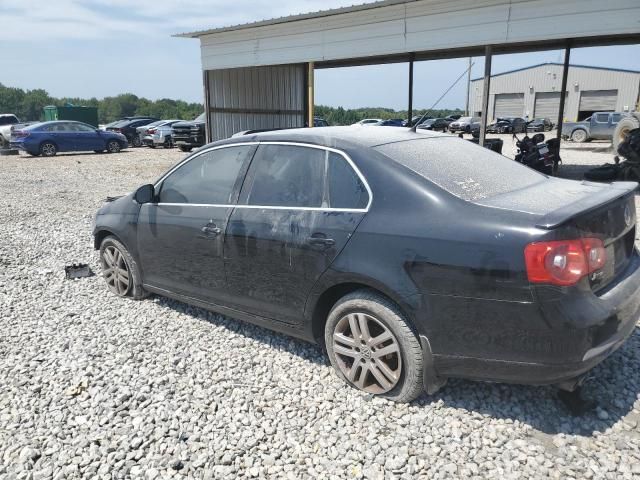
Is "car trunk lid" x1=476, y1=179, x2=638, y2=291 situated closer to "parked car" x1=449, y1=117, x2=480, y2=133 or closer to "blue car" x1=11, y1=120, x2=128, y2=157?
"blue car" x1=11, y1=120, x2=128, y2=157

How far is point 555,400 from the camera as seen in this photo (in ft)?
9.85

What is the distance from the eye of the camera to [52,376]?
345 centimetres

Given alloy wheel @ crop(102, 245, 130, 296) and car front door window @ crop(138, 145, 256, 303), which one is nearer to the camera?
car front door window @ crop(138, 145, 256, 303)

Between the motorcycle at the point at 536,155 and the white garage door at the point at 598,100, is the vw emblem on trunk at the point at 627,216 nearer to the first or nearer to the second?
the motorcycle at the point at 536,155

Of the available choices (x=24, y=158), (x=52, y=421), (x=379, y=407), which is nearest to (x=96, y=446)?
(x=52, y=421)

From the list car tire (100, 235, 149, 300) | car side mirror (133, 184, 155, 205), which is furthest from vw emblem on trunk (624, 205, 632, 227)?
car tire (100, 235, 149, 300)

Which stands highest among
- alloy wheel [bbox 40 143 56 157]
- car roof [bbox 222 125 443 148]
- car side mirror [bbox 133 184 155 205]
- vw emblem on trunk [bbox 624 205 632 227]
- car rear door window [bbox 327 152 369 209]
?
car roof [bbox 222 125 443 148]

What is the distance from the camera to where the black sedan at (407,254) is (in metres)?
2.45

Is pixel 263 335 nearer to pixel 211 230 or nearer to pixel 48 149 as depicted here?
pixel 211 230

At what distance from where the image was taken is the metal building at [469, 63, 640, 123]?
42.6m

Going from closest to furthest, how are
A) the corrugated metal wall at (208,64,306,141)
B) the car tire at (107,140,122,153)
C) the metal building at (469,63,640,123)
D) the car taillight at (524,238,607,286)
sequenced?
the car taillight at (524,238,607,286)
the corrugated metal wall at (208,64,306,141)
the car tire at (107,140,122,153)
the metal building at (469,63,640,123)

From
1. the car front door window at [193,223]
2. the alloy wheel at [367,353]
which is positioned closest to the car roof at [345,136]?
the car front door window at [193,223]

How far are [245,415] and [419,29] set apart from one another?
10.2 metres

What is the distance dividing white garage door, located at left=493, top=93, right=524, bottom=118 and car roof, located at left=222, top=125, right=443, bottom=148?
4956cm
